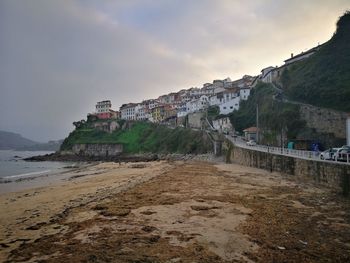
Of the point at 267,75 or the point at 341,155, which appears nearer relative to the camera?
the point at 341,155

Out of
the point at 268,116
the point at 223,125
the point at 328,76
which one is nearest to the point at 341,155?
the point at 268,116

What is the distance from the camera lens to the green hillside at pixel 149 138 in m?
75.3

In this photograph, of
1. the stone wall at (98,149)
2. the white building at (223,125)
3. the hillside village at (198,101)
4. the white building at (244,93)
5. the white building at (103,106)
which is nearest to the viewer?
the white building at (223,125)

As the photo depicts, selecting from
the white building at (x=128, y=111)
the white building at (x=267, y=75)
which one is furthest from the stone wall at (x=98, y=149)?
the white building at (x=267, y=75)

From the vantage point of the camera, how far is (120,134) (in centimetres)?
12044

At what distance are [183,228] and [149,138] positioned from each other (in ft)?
304

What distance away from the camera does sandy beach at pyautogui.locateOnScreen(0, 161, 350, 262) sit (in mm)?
8711

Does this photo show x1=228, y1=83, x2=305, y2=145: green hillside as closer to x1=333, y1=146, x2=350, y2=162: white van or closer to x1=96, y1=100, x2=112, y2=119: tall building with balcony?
x1=333, y1=146, x2=350, y2=162: white van

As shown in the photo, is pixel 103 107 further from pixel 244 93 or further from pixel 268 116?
pixel 268 116

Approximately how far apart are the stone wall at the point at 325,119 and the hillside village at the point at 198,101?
2948 centimetres

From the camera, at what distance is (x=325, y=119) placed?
42.9 m

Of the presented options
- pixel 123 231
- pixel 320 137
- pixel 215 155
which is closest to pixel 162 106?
pixel 215 155

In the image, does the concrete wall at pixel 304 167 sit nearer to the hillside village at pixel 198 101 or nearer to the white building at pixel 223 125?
the white building at pixel 223 125

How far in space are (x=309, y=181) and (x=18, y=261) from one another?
2075cm
